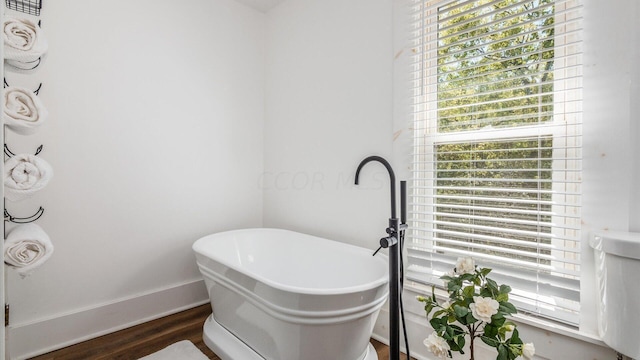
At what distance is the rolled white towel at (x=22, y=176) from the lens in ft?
4.36

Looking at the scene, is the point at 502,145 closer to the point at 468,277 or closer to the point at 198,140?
the point at 468,277

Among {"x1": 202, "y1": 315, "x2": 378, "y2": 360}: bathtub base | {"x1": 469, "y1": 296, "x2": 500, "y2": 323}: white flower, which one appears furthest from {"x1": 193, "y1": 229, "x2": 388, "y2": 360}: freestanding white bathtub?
{"x1": 469, "y1": 296, "x2": 500, "y2": 323}: white flower

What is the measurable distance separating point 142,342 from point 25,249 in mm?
938

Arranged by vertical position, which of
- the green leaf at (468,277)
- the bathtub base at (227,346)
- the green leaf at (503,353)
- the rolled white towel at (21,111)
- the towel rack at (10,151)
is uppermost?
the rolled white towel at (21,111)

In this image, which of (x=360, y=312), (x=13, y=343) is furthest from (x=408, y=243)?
(x=13, y=343)

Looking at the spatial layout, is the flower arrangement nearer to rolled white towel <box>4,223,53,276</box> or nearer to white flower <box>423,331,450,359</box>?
white flower <box>423,331,450,359</box>

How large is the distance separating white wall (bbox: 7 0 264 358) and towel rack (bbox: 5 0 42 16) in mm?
64

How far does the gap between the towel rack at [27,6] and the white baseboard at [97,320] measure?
181 cm

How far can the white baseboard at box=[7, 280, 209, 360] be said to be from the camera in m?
1.81

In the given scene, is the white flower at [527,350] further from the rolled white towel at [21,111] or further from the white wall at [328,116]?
the rolled white towel at [21,111]

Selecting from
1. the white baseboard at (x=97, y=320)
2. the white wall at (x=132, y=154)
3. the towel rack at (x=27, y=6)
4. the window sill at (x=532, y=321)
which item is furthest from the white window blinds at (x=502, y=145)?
the towel rack at (x=27, y=6)

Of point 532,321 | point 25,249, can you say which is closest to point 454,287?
point 532,321

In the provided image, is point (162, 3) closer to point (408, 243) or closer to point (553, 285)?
point (408, 243)

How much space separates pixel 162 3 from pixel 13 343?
7.83 ft
